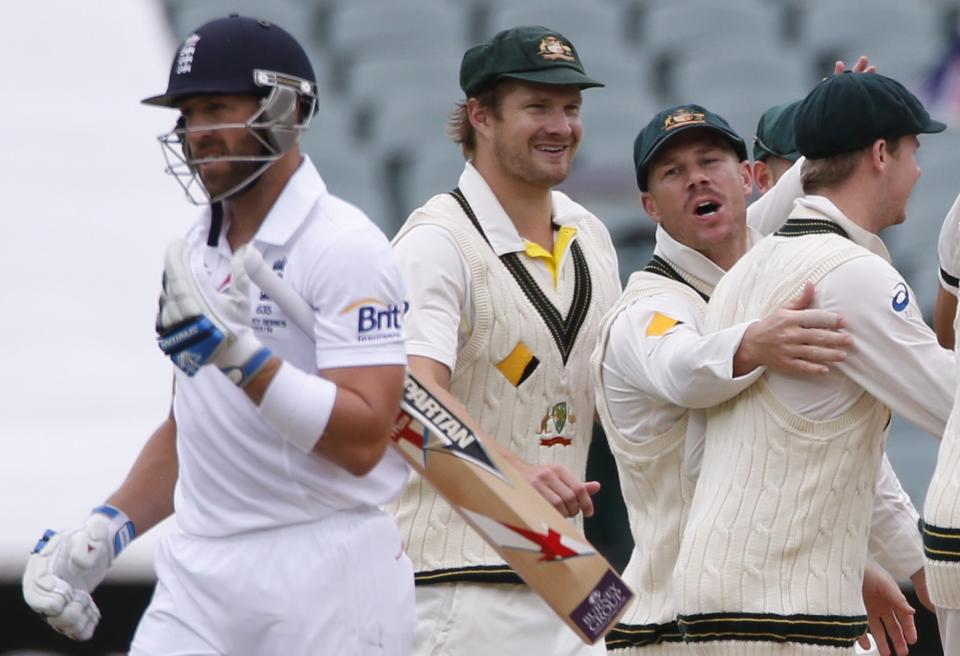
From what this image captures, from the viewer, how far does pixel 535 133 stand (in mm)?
3898

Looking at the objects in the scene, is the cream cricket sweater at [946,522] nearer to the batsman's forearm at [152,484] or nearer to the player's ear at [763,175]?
the batsman's forearm at [152,484]

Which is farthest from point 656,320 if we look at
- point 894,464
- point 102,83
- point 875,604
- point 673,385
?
point 102,83

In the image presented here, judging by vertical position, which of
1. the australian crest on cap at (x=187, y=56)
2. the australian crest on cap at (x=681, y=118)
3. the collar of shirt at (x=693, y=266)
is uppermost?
the australian crest on cap at (x=187, y=56)

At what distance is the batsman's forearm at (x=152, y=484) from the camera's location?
3041 mm

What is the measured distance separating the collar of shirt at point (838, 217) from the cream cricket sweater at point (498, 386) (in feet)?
2.09

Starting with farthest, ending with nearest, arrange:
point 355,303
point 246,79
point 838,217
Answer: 1. point 838,217
2. point 246,79
3. point 355,303

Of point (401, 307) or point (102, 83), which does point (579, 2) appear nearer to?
point (102, 83)

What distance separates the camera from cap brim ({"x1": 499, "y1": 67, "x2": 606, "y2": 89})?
3.85 metres

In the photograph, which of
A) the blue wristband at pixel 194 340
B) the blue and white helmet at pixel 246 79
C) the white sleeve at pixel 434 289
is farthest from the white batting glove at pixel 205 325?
the white sleeve at pixel 434 289

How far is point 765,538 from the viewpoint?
330cm

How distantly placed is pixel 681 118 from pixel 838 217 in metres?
0.56

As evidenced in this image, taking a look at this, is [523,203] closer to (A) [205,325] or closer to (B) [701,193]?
(B) [701,193]

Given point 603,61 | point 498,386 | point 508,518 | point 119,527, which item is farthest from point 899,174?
point 603,61

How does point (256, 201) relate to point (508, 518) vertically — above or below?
above
